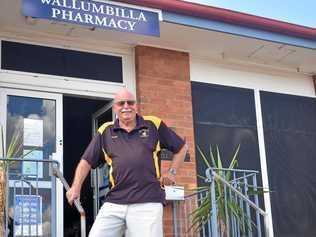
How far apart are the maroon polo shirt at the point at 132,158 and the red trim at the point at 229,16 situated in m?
2.35

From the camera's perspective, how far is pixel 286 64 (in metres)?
8.30

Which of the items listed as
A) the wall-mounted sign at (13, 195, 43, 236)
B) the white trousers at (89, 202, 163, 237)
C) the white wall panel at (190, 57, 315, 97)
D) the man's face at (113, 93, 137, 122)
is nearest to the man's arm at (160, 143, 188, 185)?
the white trousers at (89, 202, 163, 237)

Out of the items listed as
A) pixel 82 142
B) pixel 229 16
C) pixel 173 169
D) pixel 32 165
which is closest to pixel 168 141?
pixel 173 169

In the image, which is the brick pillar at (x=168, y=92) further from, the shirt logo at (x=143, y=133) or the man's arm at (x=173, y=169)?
the shirt logo at (x=143, y=133)

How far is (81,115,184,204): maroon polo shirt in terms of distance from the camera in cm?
412

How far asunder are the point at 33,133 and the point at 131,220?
9.14ft

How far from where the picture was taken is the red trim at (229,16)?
6.45 metres

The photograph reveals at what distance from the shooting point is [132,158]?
4.16 metres

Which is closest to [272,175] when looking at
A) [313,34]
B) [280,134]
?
[280,134]

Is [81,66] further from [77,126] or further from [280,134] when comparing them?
[280,134]

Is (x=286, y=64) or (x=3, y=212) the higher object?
(x=286, y=64)

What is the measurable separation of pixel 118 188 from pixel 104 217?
0.23 metres

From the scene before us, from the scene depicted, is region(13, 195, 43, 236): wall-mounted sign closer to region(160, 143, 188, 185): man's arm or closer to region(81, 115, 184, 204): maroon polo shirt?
region(81, 115, 184, 204): maroon polo shirt

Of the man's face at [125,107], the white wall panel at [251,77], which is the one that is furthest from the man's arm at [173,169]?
the white wall panel at [251,77]
